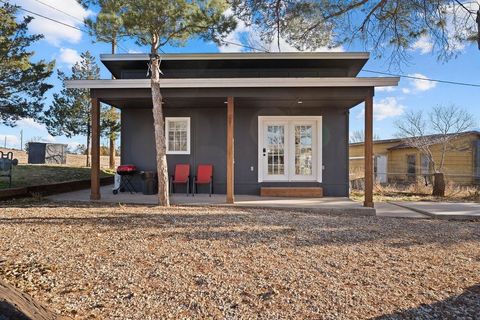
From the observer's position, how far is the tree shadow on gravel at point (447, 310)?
2.26 meters

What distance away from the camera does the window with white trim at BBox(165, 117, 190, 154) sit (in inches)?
354

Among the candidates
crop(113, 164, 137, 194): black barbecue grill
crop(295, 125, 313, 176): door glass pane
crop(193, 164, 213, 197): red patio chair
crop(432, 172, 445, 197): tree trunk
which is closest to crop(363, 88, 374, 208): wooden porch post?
crop(295, 125, 313, 176): door glass pane

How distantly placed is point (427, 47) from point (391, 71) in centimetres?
74

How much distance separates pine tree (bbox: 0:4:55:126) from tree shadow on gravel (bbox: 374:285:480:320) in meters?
12.8

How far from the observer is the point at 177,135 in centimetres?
904

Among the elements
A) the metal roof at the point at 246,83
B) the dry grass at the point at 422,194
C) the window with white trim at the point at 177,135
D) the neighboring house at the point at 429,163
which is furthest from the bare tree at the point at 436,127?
the window with white trim at the point at 177,135

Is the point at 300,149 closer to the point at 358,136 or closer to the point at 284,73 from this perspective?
the point at 284,73

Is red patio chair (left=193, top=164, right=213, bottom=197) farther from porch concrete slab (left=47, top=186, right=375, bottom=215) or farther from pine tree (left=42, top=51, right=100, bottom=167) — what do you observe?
pine tree (left=42, top=51, right=100, bottom=167)

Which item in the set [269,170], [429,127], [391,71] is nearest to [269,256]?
[391,71]

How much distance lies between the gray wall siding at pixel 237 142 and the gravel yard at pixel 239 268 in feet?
12.3

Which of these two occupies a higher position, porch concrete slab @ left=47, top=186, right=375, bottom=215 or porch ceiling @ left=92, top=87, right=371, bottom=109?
porch ceiling @ left=92, top=87, right=371, bottom=109

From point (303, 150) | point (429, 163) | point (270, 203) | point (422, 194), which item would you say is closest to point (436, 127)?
point (429, 163)

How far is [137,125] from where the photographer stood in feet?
29.5

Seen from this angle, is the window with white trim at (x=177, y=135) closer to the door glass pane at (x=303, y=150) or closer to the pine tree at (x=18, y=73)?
the door glass pane at (x=303, y=150)
